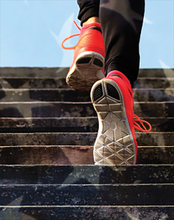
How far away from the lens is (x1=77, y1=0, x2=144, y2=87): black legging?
1358 millimetres

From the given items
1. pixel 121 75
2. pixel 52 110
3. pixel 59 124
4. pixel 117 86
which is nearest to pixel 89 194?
pixel 117 86

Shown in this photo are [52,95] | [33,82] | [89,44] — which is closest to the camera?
[89,44]

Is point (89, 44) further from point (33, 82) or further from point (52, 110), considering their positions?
point (33, 82)

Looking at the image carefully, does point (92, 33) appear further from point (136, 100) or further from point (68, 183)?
point (68, 183)

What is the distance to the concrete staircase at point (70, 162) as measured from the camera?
3.32ft

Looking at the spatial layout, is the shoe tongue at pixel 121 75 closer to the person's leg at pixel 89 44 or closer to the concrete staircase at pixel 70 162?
the concrete staircase at pixel 70 162

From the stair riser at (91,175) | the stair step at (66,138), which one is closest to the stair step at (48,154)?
the stair step at (66,138)

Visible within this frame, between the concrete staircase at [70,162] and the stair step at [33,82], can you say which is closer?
the concrete staircase at [70,162]

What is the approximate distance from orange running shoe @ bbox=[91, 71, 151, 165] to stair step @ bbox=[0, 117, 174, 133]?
0.66 metres

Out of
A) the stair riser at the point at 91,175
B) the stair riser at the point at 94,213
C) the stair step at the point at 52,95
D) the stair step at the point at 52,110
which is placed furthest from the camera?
the stair step at the point at 52,95

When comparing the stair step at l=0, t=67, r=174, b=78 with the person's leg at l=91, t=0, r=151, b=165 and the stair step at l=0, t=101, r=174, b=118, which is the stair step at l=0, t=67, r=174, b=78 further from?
the person's leg at l=91, t=0, r=151, b=165

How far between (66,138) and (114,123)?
53cm

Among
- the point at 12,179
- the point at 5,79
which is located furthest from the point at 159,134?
the point at 5,79

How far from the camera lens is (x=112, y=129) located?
134 cm
